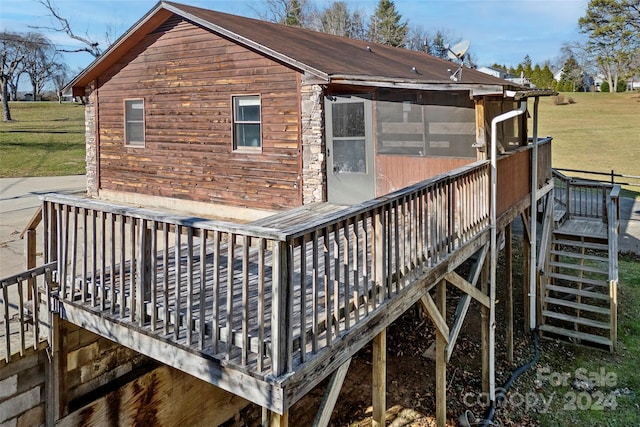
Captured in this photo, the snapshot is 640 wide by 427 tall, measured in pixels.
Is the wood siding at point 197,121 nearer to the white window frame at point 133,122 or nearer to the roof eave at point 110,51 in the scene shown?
the white window frame at point 133,122

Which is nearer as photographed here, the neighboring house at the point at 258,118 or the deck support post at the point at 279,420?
the deck support post at the point at 279,420

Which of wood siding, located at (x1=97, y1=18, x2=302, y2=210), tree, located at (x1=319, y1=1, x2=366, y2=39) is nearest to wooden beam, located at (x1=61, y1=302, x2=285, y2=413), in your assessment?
wood siding, located at (x1=97, y1=18, x2=302, y2=210)

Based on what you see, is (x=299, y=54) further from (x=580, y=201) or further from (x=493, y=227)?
(x=580, y=201)

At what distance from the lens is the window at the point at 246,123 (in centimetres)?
949

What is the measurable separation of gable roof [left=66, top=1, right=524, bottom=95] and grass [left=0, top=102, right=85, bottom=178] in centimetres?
893

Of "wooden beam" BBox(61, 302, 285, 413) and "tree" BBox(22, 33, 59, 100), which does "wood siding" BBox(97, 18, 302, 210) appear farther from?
"tree" BBox(22, 33, 59, 100)

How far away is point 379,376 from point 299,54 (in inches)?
249

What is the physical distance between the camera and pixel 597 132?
34219mm

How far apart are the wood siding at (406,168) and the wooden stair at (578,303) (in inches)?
163

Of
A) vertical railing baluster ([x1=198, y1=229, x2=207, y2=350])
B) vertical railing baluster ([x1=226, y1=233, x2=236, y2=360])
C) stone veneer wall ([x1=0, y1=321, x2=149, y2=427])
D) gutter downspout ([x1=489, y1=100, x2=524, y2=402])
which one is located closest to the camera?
vertical railing baluster ([x1=226, y1=233, x2=236, y2=360])

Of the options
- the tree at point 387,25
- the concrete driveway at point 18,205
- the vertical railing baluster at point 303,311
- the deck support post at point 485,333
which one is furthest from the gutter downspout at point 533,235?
the tree at point 387,25

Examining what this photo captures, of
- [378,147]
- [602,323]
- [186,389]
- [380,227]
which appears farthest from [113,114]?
[602,323]

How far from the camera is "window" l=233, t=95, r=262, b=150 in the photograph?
9492mm

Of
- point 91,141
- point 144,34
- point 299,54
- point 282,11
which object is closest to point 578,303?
→ point 299,54
